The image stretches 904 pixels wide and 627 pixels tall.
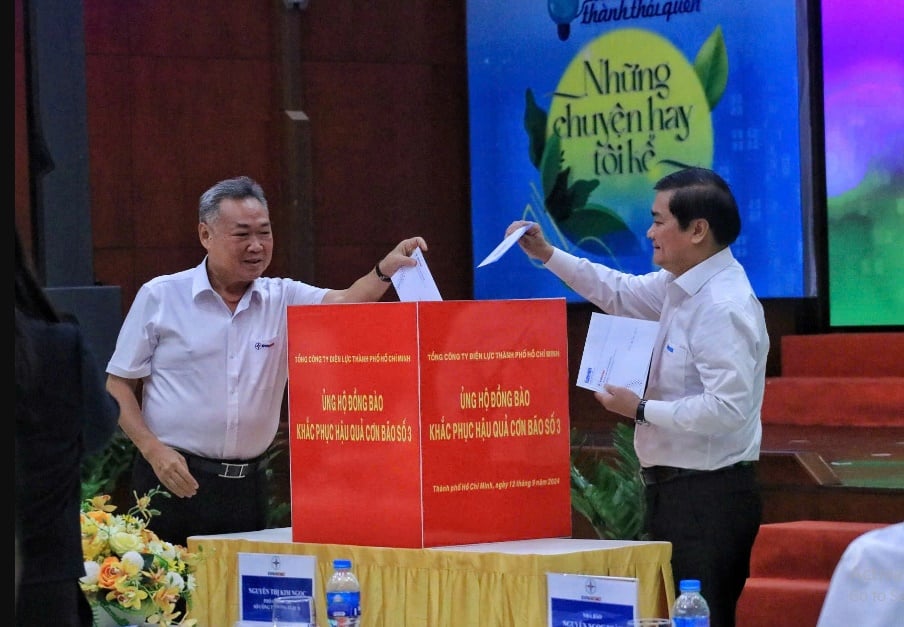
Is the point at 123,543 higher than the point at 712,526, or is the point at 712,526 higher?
the point at 123,543

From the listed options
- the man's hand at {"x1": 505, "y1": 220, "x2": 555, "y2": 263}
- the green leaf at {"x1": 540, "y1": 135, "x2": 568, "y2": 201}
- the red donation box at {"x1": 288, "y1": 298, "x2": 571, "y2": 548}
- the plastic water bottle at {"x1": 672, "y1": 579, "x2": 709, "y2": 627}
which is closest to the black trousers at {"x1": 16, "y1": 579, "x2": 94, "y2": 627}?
the red donation box at {"x1": 288, "y1": 298, "x2": 571, "y2": 548}

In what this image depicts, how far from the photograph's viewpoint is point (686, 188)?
348cm

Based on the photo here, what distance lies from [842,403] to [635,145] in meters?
1.80

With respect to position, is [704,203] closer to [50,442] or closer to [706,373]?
[706,373]

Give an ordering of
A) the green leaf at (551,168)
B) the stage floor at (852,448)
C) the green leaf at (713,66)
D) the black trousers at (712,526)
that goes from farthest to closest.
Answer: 1. the green leaf at (551,168)
2. the green leaf at (713,66)
3. the stage floor at (852,448)
4. the black trousers at (712,526)

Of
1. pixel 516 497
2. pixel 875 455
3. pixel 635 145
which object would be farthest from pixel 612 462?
pixel 516 497

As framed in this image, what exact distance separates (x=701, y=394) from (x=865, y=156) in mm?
3968

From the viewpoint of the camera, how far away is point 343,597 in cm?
272

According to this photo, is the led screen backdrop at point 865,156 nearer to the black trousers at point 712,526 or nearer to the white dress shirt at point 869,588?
the black trousers at point 712,526

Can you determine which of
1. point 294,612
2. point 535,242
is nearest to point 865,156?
point 535,242

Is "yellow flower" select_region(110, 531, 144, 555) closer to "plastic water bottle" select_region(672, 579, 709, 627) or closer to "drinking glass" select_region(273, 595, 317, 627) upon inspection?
"drinking glass" select_region(273, 595, 317, 627)

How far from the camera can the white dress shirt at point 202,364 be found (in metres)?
3.70

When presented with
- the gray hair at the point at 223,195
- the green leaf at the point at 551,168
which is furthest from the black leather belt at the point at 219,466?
the green leaf at the point at 551,168

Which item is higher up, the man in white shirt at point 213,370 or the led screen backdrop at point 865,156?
the led screen backdrop at point 865,156
